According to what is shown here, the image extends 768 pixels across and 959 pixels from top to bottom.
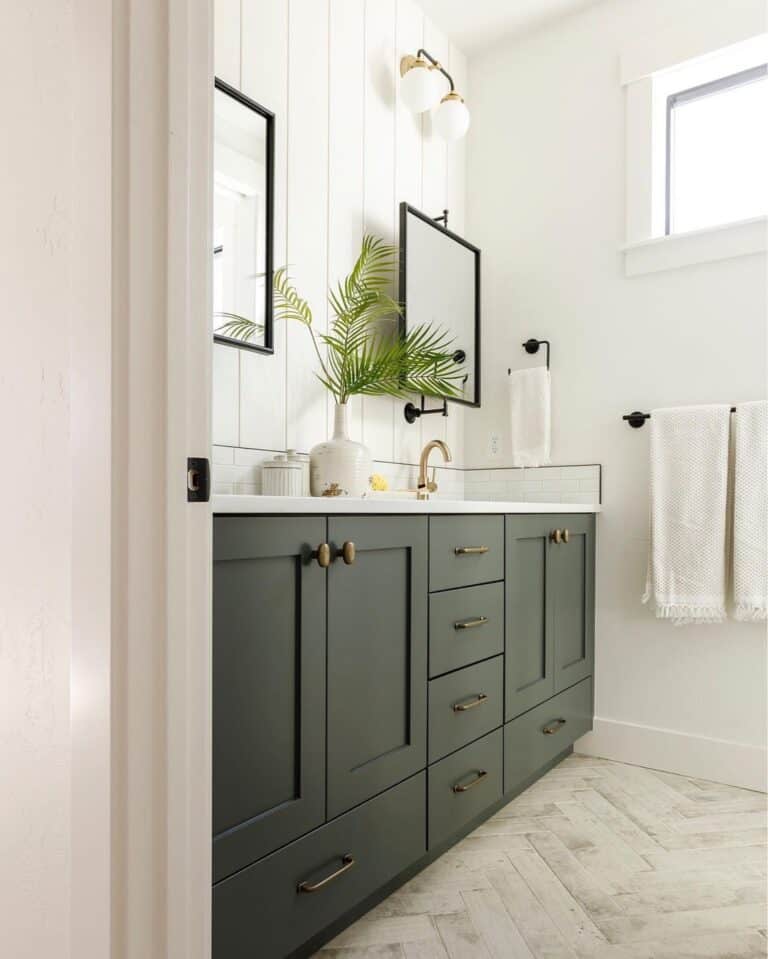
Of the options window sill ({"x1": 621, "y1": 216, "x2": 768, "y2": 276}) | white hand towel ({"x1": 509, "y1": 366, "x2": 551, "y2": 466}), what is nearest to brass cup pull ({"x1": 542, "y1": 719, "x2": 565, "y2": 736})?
white hand towel ({"x1": 509, "y1": 366, "x2": 551, "y2": 466})

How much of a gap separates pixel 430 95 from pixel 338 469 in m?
1.40

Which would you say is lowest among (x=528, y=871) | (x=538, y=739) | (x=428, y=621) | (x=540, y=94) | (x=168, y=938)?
(x=528, y=871)

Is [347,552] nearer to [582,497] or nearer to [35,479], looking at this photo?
[35,479]

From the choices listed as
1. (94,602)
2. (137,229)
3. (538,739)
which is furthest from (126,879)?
(538,739)

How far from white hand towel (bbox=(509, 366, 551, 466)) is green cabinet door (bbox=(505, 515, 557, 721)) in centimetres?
47

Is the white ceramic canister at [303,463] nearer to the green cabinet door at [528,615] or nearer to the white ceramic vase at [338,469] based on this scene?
the white ceramic vase at [338,469]

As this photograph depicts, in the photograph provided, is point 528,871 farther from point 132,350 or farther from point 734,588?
point 132,350

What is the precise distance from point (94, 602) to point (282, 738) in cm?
57

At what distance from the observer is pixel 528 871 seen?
5.57ft

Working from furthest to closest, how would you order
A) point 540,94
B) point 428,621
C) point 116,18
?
point 540,94 < point 428,621 < point 116,18

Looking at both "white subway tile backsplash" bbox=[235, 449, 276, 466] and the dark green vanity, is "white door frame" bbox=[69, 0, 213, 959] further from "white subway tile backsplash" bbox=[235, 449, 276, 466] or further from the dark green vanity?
"white subway tile backsplash" bbox=[235, 449, 276, 466]

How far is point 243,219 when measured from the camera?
185cm

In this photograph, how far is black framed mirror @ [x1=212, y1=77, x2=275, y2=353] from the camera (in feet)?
5.85

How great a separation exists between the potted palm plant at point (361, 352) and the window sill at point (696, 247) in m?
0.71
